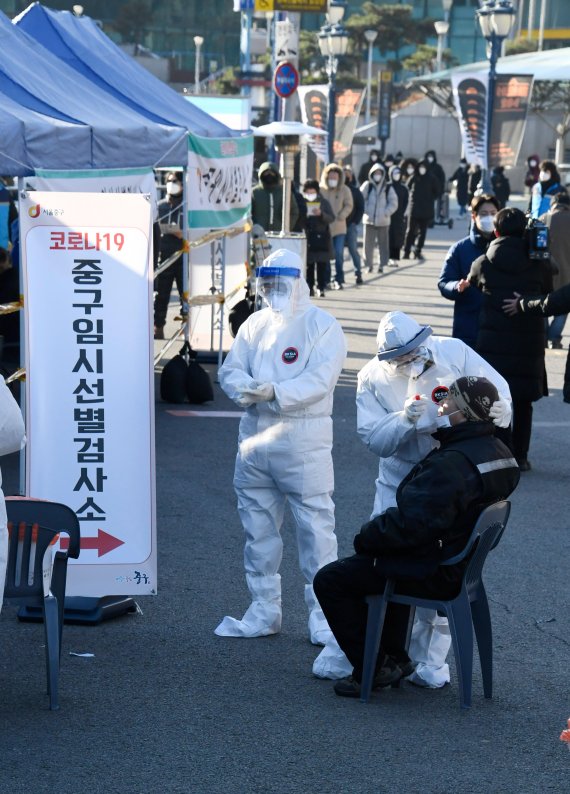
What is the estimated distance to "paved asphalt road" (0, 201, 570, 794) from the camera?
4883mm

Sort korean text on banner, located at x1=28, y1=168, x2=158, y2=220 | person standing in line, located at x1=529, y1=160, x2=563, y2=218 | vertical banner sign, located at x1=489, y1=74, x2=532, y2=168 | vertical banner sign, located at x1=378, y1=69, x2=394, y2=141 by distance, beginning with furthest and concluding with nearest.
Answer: vertical banner sign, located at x1=378, y1=69, x2=394, y2=141, vertical banner sign, located at x1=489, y1=74, x2=532, y2=168, person standing in line, located at x1=529, y1=160, x2=563, y2=218, korean text on banner, located at x1=28, y1=168, x2=158, y2=220

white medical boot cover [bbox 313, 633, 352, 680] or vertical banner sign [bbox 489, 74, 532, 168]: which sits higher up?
vertical banner sign [bbox 489, 74, 532, 168]

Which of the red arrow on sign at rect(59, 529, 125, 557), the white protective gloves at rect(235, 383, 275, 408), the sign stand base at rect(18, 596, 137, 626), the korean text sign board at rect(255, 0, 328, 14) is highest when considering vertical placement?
the korean text sign board at rect(255, 0, 328, 14)

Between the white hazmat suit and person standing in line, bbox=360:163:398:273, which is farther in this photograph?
person standing in line, bbox=360:163:398:273

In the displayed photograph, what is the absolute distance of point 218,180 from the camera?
13156 millimetres

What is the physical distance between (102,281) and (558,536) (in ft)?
12.1

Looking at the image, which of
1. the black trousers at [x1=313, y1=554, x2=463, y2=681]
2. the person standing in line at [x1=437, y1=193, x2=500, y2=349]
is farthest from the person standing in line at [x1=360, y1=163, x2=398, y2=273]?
the black trousers at [x1=313, y1=554, x2=463, y2=681]

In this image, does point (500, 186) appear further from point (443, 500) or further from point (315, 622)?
point (443, 500)

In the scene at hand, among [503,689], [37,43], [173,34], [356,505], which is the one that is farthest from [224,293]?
[173,34]

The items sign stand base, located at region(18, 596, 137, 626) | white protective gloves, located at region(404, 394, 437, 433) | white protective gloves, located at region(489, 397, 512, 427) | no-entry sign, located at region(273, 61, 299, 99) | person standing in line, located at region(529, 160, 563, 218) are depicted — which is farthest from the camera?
no-entry sign, located at region(273, 61, 299, 99)

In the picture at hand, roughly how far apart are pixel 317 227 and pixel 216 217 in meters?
6.21

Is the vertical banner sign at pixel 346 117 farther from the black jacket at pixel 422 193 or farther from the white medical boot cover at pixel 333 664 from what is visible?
the white medical boot cover at pixel 333 664

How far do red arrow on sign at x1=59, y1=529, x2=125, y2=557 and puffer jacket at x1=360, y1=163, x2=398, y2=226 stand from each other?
55.2 feet

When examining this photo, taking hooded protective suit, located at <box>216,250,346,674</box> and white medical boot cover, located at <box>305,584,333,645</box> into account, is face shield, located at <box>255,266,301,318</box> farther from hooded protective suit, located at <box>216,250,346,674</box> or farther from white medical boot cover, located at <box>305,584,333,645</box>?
white medical boot cover, located at <box>305,584,333,645</box>
